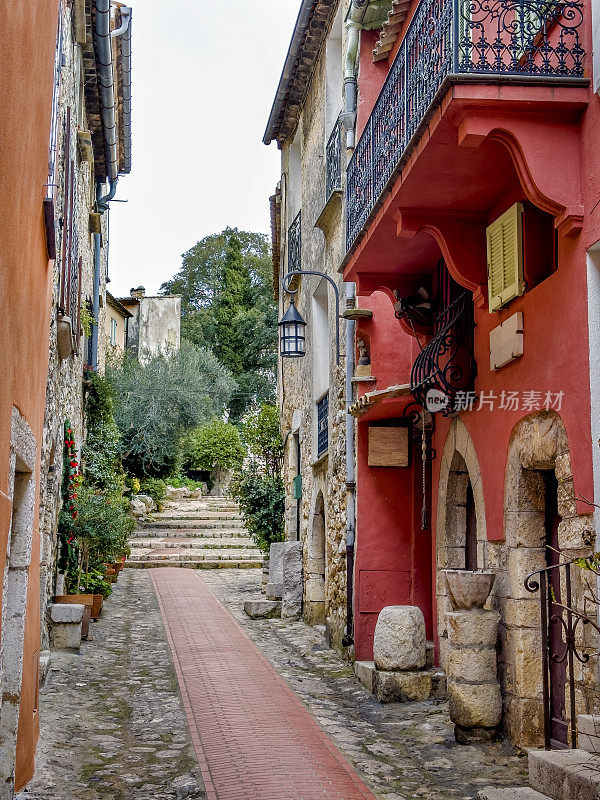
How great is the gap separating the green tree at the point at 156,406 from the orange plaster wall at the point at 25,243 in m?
23.7

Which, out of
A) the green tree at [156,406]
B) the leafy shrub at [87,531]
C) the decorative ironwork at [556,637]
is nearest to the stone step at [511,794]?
the decorative ironwork at [556,637]

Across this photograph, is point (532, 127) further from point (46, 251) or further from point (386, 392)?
point (386, 392)

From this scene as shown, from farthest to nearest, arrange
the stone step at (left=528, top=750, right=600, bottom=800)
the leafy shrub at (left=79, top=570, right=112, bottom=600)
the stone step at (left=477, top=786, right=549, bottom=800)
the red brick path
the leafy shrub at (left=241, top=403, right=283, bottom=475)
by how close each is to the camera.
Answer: the leafy shrub at (left=241, top=403, right=283, bottom=475)
the leafy shrub at (left=79, top=570, right=112, bottom=600)
the red brick path
the stone step at (left=477, top=786, right=549, bottom=800)
the stone step at (left=528, top=750, right=600, bottom=800)

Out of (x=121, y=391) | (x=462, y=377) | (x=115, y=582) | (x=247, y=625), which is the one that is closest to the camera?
(x=462, y=377)

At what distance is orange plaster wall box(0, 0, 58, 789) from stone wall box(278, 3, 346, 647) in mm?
5244

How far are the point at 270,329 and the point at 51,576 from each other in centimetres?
3278

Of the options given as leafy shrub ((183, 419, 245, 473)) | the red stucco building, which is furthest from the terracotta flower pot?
leafy shrub ((183, 419, 245, 473))

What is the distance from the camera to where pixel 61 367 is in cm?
998

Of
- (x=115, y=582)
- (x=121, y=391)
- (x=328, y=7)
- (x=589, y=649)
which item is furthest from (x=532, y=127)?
(x=121, y=391)

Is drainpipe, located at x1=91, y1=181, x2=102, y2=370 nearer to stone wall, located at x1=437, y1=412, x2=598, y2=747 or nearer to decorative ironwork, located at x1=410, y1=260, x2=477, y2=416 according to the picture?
decorative ironwork, located at x1=410, y1=260, x2=477, y2=416

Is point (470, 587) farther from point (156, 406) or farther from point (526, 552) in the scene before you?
point (156, 406)

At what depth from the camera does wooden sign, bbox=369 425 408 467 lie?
996 centimetres

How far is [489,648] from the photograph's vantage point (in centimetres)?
638

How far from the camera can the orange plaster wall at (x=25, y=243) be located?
3822 mm
